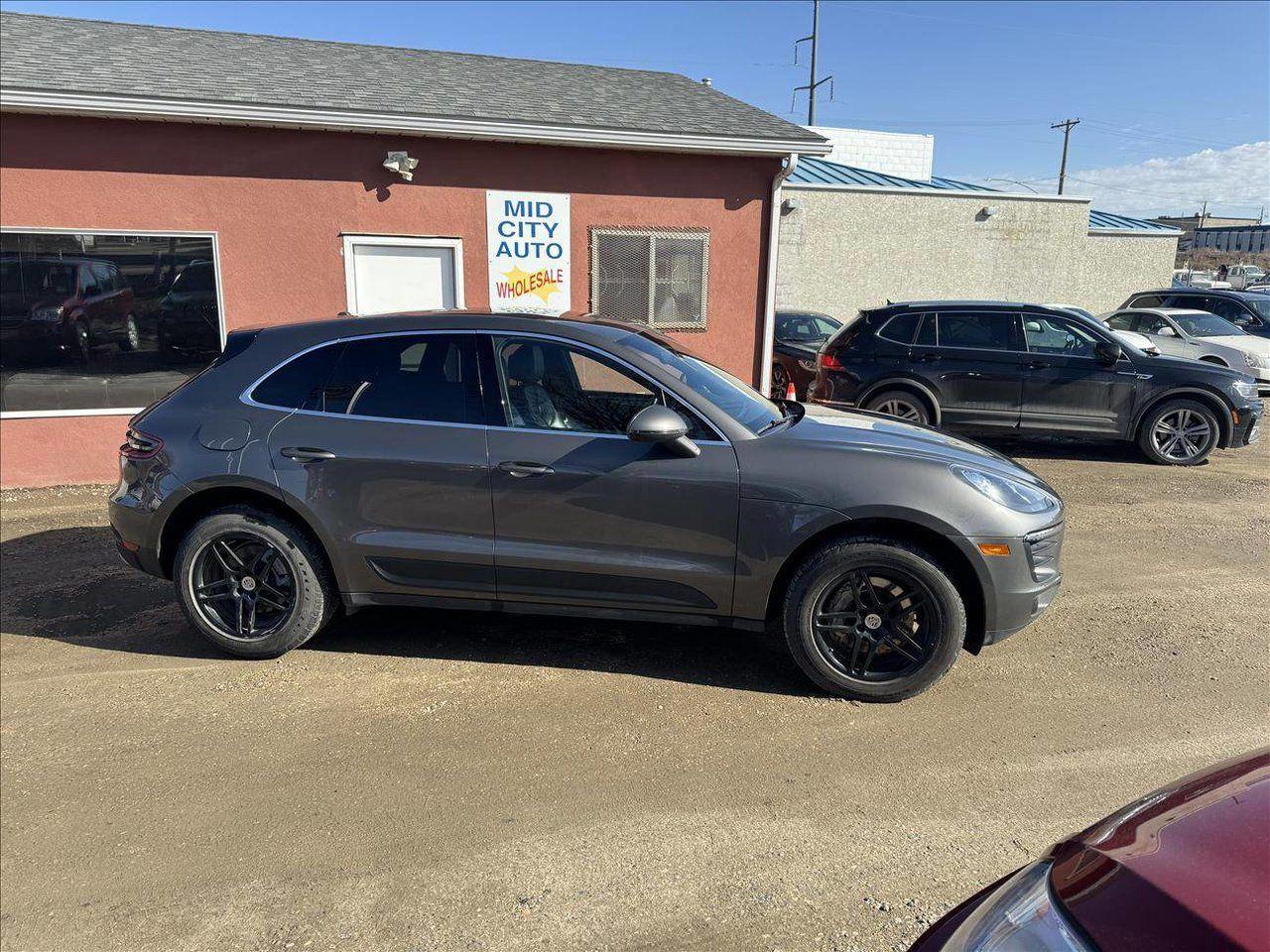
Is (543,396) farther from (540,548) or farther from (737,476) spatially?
(737,476)

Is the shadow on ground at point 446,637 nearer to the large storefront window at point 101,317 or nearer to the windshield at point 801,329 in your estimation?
the large storefront window at point 101,317

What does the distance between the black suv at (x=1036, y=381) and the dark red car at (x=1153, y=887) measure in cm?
786

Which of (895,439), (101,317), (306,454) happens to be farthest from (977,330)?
(101,317)

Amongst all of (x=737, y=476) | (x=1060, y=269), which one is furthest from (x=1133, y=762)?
(x=1060, y=269)

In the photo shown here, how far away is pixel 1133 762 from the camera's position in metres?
3.49

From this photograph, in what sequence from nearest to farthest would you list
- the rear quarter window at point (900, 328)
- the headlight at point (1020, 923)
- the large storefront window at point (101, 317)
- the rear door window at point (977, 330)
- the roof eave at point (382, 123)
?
the headlight at point (1020, 923) < the roof eave at point (382, 123) < the large storefront window at point (101, 317) < the rear door window at point (977, 330) < the rear quarter window at point (900, 328)

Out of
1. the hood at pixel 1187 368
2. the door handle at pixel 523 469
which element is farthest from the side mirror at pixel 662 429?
the hood at pixel 1187 368

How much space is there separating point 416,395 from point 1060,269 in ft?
72.5

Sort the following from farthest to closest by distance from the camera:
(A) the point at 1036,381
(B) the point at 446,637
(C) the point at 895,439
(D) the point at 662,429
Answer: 1. (A) the point at 1036,381
2. (B) the point at 446,637
3. (C) the point at 895,439
4. (D) the point at 662,429

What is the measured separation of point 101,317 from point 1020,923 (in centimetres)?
867

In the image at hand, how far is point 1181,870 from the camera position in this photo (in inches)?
57.7

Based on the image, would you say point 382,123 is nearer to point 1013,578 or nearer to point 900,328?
point 900,328

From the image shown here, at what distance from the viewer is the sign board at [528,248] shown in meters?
8.82

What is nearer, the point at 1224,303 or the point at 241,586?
the point at 241,586
